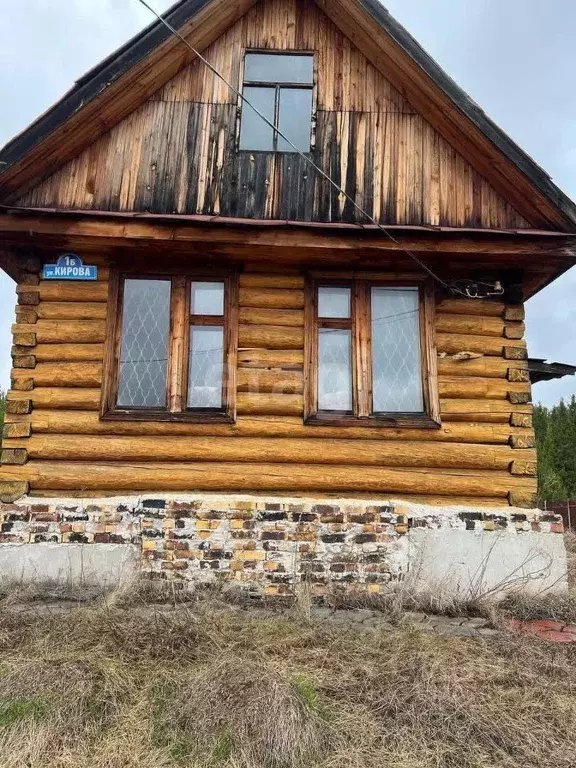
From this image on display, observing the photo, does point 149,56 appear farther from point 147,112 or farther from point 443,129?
point 443,129

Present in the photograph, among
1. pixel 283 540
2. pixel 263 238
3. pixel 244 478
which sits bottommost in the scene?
pixel 283 540

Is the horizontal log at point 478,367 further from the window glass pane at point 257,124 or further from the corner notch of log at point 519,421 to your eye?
the window glass pane at point 257,124

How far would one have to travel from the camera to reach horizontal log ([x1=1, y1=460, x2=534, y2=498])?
20.9ft

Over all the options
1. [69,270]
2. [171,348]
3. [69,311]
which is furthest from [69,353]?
[171,348]

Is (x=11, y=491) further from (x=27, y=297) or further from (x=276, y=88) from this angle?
(x=276, y=88)

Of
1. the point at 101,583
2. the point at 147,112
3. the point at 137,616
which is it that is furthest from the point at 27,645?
the point at 147,112

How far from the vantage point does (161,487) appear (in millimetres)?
6398

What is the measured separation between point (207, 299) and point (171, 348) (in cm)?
71

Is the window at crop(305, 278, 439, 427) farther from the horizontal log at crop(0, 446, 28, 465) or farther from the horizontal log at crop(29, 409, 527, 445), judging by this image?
the horizontal log at crop(0, 446, 28, 465)

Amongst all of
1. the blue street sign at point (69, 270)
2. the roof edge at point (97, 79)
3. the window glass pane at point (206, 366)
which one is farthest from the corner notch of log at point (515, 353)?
the roof edge at point (97, 79)

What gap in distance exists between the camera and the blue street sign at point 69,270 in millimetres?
6734

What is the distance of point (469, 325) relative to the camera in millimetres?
6922

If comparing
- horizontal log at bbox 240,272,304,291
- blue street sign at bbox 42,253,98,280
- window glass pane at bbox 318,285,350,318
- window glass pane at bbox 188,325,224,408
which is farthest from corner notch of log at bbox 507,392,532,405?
blue street sign at bbox 42,253,98,280

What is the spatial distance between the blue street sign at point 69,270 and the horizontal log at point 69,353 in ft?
2.58
